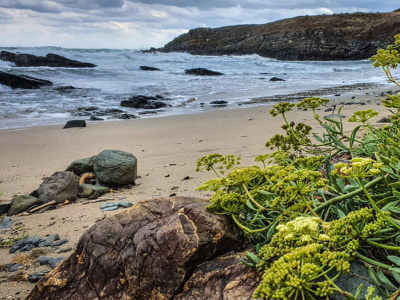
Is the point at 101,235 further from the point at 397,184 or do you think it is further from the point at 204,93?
the point at 204,93

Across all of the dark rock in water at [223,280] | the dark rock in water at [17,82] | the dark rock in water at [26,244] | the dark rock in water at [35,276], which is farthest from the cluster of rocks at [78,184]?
the dark rock in water at [17,82]

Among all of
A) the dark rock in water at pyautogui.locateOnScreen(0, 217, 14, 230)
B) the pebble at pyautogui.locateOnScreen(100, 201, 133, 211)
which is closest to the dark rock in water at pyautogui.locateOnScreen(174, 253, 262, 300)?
the pebble at pyautogui.locateOnScreen(100, 201, 133, 211)

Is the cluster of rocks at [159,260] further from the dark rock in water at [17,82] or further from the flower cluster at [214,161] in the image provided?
the dark rock in water at [17,82]

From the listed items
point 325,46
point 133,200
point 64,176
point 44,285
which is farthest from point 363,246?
point 325,46

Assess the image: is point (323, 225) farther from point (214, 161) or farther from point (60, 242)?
point (60, 242)

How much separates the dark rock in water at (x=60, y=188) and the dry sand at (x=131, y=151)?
7.8 inches

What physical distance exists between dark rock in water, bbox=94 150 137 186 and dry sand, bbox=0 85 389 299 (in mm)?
151

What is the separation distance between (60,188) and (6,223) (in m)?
0.71

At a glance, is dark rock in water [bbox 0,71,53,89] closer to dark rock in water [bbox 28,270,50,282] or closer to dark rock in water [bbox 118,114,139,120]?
dark rock in water [bbox 118,114,139,120]

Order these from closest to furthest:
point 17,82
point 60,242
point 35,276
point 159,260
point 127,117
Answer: point 159,260 < point 35,276 < point 60,242 < point 127,117 < point 17,82

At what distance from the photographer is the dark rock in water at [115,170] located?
4.94 metres

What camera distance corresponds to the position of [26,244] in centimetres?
330

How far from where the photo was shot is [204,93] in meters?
17.3

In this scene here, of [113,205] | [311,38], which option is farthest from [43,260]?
[311,38]
